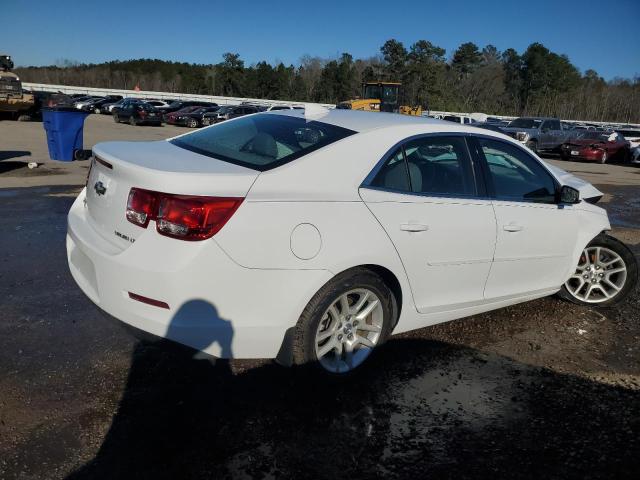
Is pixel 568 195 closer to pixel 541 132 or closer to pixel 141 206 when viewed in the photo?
pixel 141 206

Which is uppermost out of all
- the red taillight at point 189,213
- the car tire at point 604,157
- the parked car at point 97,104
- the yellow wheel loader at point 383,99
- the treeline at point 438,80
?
the treeline at point 438,80

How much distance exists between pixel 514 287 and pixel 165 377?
258 centimetres

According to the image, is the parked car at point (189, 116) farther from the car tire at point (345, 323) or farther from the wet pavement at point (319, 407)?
the car tire at point (345, 323)

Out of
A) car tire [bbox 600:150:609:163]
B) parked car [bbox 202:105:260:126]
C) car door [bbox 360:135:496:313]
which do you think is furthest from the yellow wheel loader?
car door [bbox 360:135:496:313]

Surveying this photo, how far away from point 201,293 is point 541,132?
23657 mm

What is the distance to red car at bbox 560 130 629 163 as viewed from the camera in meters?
22.9

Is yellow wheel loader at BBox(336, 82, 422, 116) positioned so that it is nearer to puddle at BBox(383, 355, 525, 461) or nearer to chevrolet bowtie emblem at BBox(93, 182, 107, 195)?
puddle at BBox(383, 355, 525, 461)

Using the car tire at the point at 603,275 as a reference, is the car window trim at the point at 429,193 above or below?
above

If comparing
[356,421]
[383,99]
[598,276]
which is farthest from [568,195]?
[383,99]

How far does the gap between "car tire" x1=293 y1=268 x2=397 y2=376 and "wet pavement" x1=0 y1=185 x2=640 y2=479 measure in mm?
124

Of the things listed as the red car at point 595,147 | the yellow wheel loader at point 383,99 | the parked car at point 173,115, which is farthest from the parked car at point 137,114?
the red car at point 595,147

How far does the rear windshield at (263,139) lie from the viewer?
3092 millimetres

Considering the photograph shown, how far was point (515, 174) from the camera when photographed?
13.2 ft

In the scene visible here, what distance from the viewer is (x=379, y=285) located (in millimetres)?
3148
